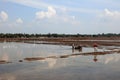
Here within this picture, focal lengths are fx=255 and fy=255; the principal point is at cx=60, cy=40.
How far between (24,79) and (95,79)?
18.0ft

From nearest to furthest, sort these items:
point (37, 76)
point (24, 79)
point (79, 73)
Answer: point (24, 79) → point (37, 76) → point (79, 73)

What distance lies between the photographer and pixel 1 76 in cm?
2119

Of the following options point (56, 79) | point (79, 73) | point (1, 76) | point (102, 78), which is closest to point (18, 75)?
point (1, 76)

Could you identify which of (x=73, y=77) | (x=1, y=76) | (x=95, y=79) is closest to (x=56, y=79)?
(x=73, y=77)

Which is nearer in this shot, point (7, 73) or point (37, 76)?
point (37, 76)

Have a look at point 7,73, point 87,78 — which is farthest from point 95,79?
point 7,73

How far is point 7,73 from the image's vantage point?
2277cm

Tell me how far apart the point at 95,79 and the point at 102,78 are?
2.55 feet

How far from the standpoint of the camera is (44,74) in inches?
866

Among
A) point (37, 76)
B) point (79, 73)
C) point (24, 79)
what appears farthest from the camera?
point (79, 73)

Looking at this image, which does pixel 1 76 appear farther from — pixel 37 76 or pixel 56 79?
pixel 56 79

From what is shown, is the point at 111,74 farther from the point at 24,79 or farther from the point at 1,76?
the point at 1,76

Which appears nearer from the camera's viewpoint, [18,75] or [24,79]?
[24,79]

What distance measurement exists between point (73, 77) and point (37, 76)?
9.78 feet
